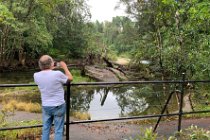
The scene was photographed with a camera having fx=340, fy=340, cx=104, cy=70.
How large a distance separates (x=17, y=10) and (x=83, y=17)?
701 inches

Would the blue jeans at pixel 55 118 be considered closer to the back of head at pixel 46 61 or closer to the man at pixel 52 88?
the man at pixel 52 88

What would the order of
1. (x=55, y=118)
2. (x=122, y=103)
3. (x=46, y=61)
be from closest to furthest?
(x=46, y=61), (x=55, y=118), (x=122, y=103)

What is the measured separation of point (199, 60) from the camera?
36.3 feet

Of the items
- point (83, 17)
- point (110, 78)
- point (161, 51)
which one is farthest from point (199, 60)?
point (83, 17)

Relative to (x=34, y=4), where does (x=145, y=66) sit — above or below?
below

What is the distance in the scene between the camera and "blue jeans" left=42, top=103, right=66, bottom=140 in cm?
474

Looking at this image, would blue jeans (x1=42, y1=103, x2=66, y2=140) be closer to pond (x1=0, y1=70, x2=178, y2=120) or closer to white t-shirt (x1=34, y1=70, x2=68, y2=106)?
white t-shirt (x1=34, y1=70, x2=68, y2=106)

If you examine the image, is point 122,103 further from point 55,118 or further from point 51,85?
point 51,85

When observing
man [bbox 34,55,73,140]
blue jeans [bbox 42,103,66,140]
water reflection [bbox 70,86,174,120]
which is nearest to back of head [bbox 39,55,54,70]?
man [bbox 34,55,73,140]

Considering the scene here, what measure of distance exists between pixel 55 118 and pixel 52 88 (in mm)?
476

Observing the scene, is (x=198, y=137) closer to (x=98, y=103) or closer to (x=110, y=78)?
(x=98, y=103)

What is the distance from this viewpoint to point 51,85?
4.62m

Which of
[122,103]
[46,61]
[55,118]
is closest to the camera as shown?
[46,61]

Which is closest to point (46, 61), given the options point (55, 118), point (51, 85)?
point (51, 85)
